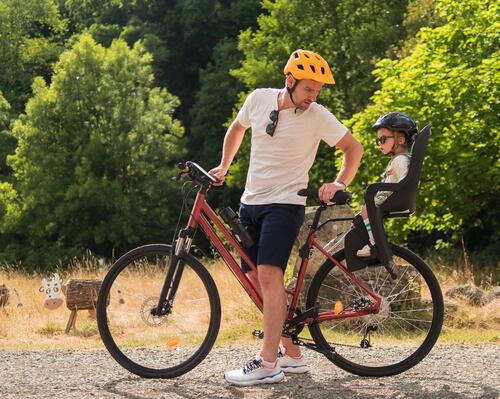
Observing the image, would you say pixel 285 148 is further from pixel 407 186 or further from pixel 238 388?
pixel 238 388

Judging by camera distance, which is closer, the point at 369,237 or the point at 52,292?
the point at 369,237

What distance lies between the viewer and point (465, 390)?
5086mm

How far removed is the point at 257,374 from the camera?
Answer: 528 centimetres

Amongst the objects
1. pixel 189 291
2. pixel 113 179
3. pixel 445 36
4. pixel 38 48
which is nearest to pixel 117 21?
pixel 38 48

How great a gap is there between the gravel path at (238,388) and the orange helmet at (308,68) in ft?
5.83

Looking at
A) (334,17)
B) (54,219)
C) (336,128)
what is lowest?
(54,219)

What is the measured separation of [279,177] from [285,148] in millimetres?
173

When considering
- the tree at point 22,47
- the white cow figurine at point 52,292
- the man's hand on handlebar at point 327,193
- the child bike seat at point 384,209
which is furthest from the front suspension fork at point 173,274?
the tree at point 22,47

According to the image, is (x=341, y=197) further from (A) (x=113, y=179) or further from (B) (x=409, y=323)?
(A) (x=113, y=179)

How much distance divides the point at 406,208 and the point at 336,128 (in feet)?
2.07

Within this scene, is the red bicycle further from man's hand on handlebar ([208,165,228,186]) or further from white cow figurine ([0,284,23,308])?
white cow figurine ([0,284,23,308])

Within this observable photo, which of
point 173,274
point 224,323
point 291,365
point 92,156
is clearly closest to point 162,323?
point 173,274

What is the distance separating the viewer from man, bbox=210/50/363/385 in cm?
525

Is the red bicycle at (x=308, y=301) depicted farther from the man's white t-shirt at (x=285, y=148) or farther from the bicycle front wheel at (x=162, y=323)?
the man's white t-shirt at (x=285, y=148)
